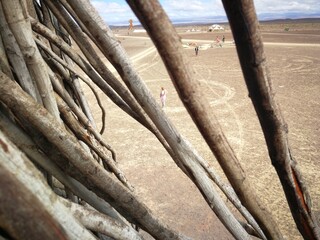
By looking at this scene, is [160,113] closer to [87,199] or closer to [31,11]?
[87,199]

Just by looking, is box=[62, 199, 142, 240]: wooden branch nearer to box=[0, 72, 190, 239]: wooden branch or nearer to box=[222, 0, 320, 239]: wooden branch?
box=[0, 72, 190, 239]: wooden branch

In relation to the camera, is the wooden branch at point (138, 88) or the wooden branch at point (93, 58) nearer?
the wooden branch at point (138, 88)

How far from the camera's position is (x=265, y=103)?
818mm

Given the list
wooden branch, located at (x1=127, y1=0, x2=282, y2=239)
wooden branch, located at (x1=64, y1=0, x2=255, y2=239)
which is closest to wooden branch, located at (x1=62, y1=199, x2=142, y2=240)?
wooden branch, located at (x1=64, y1=0, x2=255, y2=239)

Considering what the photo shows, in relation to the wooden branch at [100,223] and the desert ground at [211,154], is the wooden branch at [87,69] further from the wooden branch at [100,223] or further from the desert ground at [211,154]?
the desert ground at [211,154]

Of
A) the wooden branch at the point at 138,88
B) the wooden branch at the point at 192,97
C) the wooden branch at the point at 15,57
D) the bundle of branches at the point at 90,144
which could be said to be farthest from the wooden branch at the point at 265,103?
the wooden branch at the point at 15,57

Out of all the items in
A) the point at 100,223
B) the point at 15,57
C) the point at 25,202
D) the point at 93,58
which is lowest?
the point at 100,223

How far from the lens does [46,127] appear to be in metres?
1.03

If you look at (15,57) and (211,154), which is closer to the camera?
(15,57)

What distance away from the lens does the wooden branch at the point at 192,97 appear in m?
0.69

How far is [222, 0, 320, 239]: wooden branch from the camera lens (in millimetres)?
665

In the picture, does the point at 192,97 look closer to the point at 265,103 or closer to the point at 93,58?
the point at 265,103

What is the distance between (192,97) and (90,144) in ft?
3.06

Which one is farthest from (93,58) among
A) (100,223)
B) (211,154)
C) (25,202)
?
(211,154)
